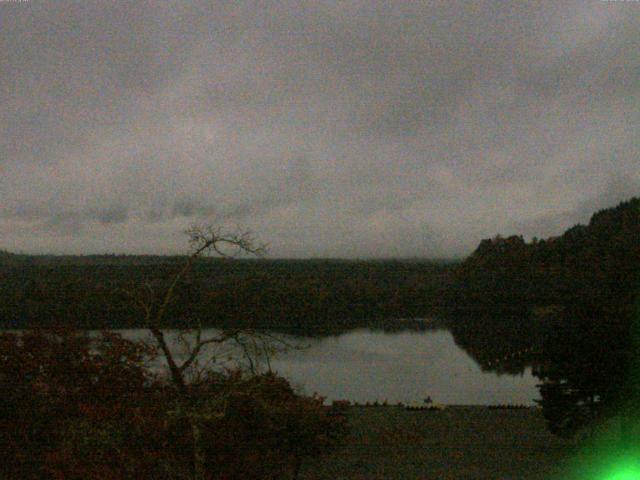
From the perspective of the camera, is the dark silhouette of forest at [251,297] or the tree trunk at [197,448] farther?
the dark silhouette of forest at [251,297]

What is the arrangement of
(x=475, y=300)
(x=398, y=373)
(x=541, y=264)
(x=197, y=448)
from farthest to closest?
1. (x=541, y=264)
2. (x=475, y=300)
3. (x=398, y=373)
4. (x=197, y=448)

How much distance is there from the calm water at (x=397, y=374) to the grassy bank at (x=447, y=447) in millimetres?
5048

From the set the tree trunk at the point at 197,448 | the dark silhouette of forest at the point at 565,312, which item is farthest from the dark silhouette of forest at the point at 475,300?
the tree trunk at the point at 197,448

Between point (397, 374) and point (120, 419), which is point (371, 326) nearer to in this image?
point (397, 374)

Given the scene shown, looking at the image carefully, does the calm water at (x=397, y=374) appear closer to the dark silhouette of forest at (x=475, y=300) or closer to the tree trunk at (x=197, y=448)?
the dark silhouette of forest at (x=475, y=300)

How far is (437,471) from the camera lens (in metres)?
14.1

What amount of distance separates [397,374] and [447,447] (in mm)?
24414

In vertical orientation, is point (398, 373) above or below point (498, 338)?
below

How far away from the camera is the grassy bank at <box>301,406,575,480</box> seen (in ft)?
46.1

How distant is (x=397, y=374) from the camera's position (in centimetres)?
4041

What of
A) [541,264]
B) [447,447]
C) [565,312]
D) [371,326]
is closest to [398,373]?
[447,447]

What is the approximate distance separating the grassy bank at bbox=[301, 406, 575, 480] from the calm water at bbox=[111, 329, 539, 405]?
16.6ft

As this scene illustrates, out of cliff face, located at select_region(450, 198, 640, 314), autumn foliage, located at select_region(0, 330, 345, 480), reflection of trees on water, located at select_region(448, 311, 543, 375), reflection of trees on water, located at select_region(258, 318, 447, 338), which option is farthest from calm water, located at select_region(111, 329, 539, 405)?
cliff face, located at select_region(450, 198, 640, 314)

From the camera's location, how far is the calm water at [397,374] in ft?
105
